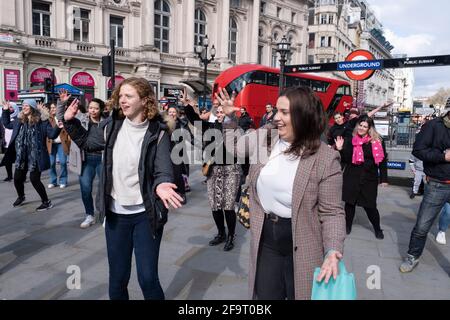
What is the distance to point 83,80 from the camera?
2741 centimetres

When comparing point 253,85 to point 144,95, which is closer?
point 144,95

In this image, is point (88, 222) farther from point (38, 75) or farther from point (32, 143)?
point (38, 75)

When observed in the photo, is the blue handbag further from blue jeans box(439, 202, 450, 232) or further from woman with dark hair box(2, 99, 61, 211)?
woman with dark hair box(2, 99, 61, 211)

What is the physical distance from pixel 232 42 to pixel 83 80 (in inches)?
660

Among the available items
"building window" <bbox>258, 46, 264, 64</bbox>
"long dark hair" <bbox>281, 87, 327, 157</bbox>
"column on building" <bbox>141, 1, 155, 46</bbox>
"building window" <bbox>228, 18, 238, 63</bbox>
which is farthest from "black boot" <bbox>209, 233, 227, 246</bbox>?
"building window" <bbox>258, 46, 264, 64</bbox>

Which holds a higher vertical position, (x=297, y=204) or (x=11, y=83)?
(x=11, y=83)

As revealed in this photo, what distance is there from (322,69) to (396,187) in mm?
3531

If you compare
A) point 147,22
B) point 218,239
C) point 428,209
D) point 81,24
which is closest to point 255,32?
point 147,22

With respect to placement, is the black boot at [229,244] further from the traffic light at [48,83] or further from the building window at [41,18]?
the building window at [41,18]

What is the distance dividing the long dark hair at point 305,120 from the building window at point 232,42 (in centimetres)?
3719

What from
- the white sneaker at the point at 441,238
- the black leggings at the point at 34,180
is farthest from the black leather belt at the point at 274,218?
the black leggings at the point at 34,180

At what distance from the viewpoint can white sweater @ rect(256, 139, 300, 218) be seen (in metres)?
2.04
